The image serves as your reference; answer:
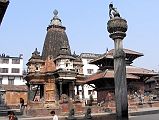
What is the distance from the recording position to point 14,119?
12875 mm

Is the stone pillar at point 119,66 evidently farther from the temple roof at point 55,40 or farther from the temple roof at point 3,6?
the temple roof at point 55,40

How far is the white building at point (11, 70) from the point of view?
7994 centimetres

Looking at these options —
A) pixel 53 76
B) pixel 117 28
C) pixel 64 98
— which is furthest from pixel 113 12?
pixel 53 76

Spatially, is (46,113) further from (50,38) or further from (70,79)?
(50,38)

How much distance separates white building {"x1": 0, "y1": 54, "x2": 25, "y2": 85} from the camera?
79.9 metres

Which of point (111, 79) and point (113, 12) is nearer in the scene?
point (113, 12)

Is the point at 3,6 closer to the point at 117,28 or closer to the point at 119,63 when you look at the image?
the point at 117,28

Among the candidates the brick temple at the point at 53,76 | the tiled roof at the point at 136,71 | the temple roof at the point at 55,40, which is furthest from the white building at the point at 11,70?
the tiled roof at the point at 136,71

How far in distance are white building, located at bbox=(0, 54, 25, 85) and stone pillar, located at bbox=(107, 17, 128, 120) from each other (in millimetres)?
72195

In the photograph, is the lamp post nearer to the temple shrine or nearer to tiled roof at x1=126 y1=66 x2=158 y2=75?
the temple shrine

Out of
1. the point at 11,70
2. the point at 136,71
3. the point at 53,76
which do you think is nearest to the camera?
the point at 53,76

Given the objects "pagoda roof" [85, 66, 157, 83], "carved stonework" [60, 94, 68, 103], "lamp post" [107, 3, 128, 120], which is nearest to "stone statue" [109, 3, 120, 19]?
"lamp post" [107, 3, 128, 120]

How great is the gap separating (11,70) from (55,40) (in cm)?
4443

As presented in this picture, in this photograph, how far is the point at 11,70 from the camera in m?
80.9
